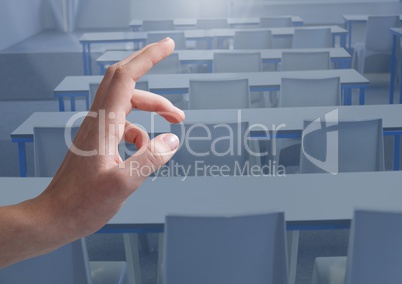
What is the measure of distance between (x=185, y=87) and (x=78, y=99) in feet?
10.3

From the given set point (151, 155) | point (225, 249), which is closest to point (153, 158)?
point (151, 155)

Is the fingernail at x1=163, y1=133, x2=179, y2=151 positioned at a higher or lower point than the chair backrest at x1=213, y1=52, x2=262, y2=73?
higher

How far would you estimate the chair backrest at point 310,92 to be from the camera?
406 centimetres

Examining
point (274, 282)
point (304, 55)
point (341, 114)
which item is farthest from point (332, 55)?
point (274, 282)

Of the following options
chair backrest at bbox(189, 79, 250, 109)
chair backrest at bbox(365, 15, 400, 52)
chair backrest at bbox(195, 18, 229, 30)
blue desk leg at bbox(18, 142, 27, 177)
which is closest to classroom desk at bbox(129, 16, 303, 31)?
chair backrest at bbox(195, 18, 229, 30)

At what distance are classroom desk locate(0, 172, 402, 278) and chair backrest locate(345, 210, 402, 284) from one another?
0.23m

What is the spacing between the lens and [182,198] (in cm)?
234

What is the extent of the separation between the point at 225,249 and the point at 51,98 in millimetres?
6373

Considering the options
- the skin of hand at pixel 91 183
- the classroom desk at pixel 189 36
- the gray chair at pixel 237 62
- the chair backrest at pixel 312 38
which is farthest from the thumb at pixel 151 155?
the classroom desk at pixel 189 36

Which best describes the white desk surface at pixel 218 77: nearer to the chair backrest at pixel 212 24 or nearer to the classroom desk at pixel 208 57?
the classroom desk at pixel 208 57

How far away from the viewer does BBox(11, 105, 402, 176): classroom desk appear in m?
3.41

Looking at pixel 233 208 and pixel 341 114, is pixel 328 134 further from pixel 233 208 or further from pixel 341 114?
pixel 233 208

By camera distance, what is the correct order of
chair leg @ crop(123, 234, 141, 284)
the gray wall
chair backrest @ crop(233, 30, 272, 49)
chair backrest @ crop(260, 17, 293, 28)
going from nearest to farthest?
chair leg @ crop(123, 234, 141, 284)
chair backrest @ crop(233, 30, 272, 49)
chair backrest @ crop(260, 17, 293, 28)
the gray wall

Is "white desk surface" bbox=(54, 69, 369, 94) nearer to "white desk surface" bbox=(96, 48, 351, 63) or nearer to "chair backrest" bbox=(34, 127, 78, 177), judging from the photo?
"white desk surface" bbox=(96, 48, 351, 63)
